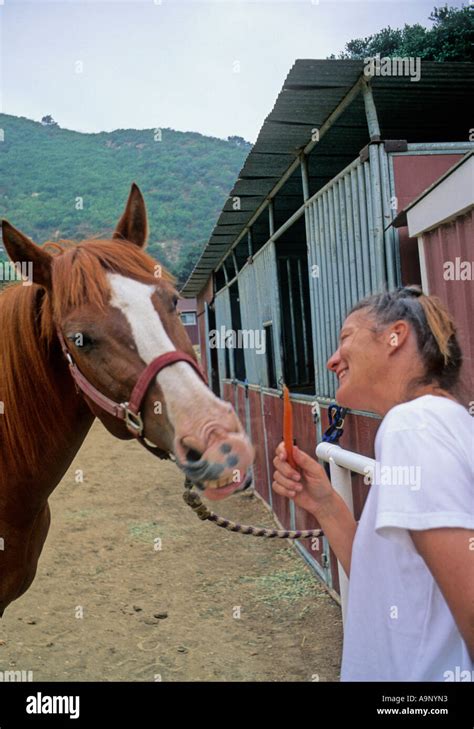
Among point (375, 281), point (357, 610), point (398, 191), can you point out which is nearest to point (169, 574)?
point (375, 281)

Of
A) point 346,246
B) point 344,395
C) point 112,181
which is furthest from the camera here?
point 112,181

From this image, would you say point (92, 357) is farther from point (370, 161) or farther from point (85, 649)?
point (85, 649)

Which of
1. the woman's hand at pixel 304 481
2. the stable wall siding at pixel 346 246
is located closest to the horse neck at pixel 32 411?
the woman's hand at pixel 304 481

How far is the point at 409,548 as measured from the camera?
3.23 feet

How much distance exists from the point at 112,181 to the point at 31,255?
5992 cm

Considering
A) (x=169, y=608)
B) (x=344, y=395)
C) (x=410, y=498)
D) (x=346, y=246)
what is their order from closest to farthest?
(x=410, y=498)
(x=344, y=395)
(x=346, y=246)
(x=169, y=608)

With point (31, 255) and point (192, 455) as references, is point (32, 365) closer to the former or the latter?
point (31, 255)

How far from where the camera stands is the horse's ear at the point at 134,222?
218cm

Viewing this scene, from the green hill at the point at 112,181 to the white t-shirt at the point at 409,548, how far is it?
3996 cm

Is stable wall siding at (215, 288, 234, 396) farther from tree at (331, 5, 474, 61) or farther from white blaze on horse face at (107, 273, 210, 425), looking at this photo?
tree at (331, 5, 474, 61)

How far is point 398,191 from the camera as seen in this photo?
311cm

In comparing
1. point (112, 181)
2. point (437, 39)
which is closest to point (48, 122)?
point (112, 181)

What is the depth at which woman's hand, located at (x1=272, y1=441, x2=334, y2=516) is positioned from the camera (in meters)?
1.33
